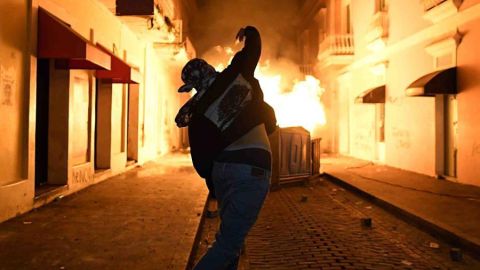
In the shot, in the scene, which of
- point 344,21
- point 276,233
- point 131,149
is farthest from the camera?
point 344,21

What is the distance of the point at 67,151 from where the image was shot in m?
8.04

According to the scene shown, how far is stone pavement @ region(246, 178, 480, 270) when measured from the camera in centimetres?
490

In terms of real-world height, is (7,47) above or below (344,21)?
below

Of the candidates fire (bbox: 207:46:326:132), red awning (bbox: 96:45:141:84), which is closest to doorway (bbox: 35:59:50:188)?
red awning (bbox: 96:45:141:84)

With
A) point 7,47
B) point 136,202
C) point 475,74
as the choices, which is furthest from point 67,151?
point 475,74

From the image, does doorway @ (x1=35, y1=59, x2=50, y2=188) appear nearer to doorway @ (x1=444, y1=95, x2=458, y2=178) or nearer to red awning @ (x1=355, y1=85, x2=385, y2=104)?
doorway @ (x1=444, y1=95, x2=458, y2=178)

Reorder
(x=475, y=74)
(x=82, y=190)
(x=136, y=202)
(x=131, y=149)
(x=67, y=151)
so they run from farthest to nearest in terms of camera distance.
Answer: (x=131, y=149) → (x=475, y=74) → (x=82, y=190) → (x=67, y=151) → (x=136, y=202)

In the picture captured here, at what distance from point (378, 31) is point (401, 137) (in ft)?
13.5

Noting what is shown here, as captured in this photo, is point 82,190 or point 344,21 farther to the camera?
point 344,21

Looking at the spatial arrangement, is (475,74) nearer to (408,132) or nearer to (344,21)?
(408,132)

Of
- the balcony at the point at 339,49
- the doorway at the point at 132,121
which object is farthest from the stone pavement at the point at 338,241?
the balcony at the point at 339,49

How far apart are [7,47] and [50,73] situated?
6.61ft

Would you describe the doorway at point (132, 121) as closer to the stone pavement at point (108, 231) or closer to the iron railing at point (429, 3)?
the stone pavement at point (108, 231)

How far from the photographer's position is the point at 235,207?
288 centimetres
